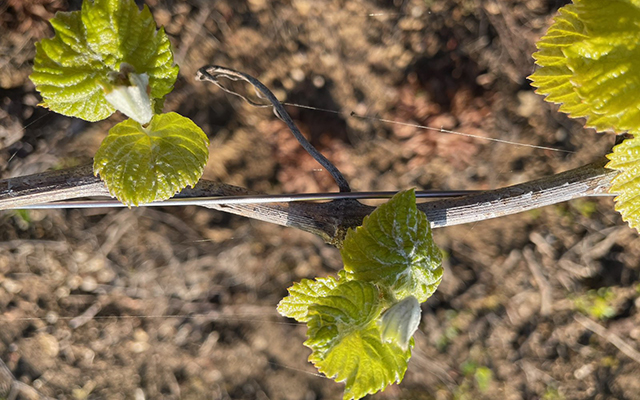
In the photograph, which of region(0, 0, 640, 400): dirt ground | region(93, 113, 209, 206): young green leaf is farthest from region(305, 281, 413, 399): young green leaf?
region(0, 0, 640, 400): dirt ground

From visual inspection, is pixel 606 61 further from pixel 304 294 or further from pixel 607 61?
pixel 304 294

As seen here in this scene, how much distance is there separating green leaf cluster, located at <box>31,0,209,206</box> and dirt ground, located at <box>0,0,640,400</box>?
1155mm

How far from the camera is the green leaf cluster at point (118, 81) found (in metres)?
1.03

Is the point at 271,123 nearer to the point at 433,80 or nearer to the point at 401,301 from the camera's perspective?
the point at 433,80

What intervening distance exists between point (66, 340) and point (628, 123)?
8.45 feet

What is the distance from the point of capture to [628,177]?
3.56 feet

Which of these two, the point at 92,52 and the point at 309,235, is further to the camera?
the point at 309,235

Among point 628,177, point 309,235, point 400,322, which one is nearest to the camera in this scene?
point 400,322

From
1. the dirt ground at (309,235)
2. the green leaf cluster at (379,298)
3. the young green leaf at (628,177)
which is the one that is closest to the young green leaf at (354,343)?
the green leaf cluster at (379,298)

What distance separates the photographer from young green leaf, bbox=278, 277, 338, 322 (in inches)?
43.9

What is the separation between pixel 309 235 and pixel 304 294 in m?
1.29

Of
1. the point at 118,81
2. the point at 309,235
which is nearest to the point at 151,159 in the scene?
the point at 118,81

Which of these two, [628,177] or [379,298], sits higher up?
[628,177]

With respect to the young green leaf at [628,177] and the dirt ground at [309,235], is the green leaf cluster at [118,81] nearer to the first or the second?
the young green leaf at [628,177]
